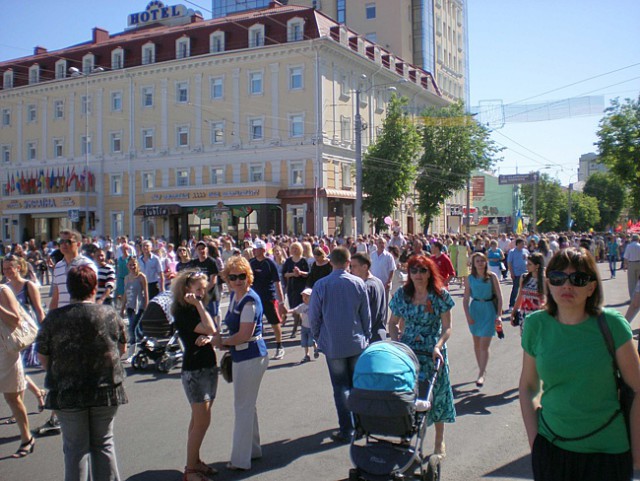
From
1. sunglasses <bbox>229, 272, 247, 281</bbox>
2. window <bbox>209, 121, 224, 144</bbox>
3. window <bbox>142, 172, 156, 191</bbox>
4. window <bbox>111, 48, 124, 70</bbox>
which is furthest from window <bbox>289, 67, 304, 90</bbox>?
sunglasses <bbox>229, 272, 247, 281</bbox>

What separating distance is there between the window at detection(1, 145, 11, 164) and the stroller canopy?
57.5 meters

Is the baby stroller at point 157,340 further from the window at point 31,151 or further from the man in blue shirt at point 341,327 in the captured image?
the window at point 31,151

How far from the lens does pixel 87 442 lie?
4.15 m

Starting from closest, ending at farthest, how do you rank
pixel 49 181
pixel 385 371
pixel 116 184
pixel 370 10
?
pixel 385 371 < pixel 116 184 < pixel 49 181 < pixel 370 10

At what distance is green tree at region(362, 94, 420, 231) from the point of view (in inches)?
1578

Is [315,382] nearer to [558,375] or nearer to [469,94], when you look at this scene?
[558,375]

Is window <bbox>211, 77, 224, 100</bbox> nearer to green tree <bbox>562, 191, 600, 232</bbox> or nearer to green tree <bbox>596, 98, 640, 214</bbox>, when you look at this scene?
green tree <bbox>596, 98, 640, 214</bbox>

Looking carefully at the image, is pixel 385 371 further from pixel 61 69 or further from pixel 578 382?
pixel 61 69

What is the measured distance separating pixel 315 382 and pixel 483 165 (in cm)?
4341

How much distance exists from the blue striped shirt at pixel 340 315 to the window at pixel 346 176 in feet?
124

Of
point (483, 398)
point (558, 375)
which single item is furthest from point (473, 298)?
point (558, 375)

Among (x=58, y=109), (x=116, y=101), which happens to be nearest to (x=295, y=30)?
(x=116, y=101)

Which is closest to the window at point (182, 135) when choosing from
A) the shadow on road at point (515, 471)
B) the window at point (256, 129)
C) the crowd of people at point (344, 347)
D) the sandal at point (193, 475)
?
the window at point (256, 129)

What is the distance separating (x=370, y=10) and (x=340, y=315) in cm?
5830
